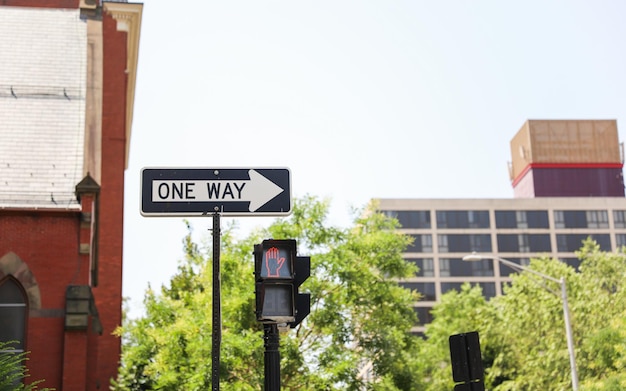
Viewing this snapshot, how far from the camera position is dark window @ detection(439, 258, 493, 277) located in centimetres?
10150

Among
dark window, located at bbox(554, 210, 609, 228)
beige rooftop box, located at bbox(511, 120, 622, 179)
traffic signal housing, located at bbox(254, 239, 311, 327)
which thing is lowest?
traffic signal housing, located at bbox(254, 239, 311, 327)

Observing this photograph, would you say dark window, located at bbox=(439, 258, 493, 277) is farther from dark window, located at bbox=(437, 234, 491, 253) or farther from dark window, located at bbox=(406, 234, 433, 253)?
dark window, located at bbox=(406, 234, 433, 253)

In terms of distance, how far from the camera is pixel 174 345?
1078 inches

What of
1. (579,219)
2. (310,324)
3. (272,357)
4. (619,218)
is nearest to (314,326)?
(310,324)

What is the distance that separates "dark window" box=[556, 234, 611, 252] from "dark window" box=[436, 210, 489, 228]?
8401 millimetres

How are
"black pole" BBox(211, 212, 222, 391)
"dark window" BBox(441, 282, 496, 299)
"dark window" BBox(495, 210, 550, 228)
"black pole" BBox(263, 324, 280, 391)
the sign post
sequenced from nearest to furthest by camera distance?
"black pole" BBox(211, 212, 222, 391) < the sign post < "black pole" BBox(263, 324, 280, 391) < "dark window" BBox(441, 282, 496, 299) < "dark window" BBox(495, 210, 550, 228)

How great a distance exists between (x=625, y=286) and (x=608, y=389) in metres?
8.81

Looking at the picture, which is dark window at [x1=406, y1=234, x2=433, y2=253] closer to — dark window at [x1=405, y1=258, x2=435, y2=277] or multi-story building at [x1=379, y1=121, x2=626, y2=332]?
multi-story building at [x1=379, y1=121, x2=626, y2=332]

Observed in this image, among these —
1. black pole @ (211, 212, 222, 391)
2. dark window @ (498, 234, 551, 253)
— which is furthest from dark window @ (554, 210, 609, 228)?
black pole @ (211, 212, 222, 391)

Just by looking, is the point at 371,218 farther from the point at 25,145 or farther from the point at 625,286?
the point at 625,286

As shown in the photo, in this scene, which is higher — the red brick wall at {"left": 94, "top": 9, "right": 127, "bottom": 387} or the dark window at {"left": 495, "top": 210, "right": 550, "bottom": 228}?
the dark window at {"left": 495, "top": 210, "right": 550, "bottom": 228}

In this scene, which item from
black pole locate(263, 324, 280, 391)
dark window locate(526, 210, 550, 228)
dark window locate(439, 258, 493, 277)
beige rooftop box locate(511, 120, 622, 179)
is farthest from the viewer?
beige rooftop box locate(511, 120, 622, 179)

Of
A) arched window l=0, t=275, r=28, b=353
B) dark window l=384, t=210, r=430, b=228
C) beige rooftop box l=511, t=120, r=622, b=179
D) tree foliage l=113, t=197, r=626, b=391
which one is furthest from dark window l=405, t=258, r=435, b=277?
arched window l=0, t=275, r=28, b=353

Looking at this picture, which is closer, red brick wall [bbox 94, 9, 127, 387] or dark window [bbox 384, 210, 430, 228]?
red brick wall [bbox 94, 9, 127, 387]
